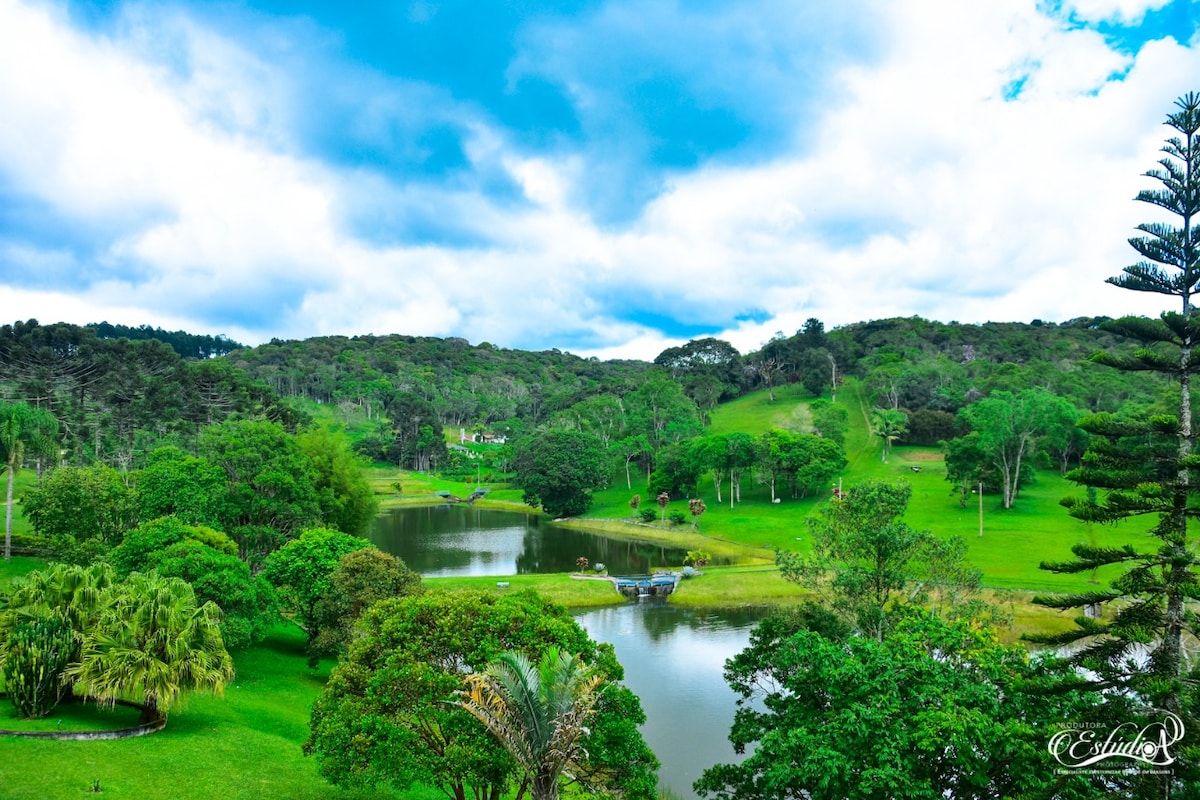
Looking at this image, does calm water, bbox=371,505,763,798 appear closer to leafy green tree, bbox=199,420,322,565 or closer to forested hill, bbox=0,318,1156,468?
leafy green tree, bbox=199,420,322,565

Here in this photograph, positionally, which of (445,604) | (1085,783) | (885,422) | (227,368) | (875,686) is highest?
(227,368)

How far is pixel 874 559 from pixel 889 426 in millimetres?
64040

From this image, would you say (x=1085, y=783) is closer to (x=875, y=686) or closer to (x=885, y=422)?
(x=875, y=686)

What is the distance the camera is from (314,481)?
44750 millimetres

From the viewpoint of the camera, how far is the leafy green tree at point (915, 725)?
13.1 metres

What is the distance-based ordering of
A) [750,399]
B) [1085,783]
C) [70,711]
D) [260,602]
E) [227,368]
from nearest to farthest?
[1085,783] → [70,711] → [260,602] → [227,368] → [750,399]

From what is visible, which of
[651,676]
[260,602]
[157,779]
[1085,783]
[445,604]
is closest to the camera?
[1085,783]

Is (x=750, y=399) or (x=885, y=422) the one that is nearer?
(x=885, y=422)

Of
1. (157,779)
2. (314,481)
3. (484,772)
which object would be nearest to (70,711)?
(157,779)

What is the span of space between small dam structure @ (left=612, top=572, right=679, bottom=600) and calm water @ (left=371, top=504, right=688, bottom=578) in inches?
233

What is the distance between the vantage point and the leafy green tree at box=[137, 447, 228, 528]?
36156mm

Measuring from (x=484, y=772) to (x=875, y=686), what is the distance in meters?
8.49

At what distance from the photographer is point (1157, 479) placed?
13289 mm

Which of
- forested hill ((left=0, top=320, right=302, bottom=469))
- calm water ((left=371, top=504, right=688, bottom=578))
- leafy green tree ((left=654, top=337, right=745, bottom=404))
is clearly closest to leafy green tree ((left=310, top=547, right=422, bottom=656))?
calm water ((left=371, top=504, right=688, bottom=578))
